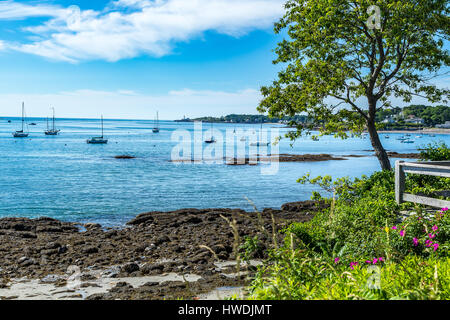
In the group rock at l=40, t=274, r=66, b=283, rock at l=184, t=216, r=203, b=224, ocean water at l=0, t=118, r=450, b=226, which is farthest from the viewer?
ocean water at l=0, t=118, r=450, b=226

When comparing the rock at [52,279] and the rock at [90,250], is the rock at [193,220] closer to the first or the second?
the rock at [90,250]

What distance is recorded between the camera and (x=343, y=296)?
4484mm

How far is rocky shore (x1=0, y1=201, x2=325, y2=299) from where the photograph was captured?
9867 mm

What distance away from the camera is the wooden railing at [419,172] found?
9.62 meters

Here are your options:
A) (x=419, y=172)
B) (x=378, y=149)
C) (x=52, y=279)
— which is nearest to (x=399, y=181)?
(x=419, y=172)

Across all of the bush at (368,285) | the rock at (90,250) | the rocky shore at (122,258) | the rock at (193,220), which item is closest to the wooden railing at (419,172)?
the bush at (368,285)

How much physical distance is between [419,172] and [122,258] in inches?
371

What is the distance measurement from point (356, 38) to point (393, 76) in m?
2.67

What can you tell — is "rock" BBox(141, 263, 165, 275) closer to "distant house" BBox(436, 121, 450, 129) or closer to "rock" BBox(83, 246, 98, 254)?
"rock" BBox(83, 246, 98, 254)

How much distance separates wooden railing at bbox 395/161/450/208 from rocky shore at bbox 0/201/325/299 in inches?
162

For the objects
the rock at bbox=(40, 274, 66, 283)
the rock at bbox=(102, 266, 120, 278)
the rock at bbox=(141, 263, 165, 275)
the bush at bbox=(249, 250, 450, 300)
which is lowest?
the rock at bbox=(40, 274, 66, 283)

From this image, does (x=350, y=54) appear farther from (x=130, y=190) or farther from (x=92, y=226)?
(x=130, y=190)

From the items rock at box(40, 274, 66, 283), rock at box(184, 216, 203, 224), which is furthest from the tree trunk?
rock at box(40, 274, 66, 283)

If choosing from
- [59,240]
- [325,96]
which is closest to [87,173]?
[59,240]
